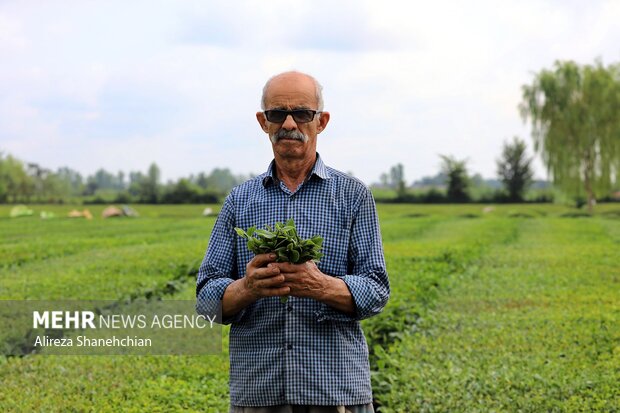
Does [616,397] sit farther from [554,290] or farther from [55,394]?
[554,290]

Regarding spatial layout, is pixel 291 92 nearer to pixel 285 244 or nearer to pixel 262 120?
pixel 262 120

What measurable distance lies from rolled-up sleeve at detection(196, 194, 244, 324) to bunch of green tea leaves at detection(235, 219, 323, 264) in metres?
0.24

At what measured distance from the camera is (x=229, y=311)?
8.43ft

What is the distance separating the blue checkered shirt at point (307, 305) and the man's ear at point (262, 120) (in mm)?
157

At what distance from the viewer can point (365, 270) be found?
103 inches

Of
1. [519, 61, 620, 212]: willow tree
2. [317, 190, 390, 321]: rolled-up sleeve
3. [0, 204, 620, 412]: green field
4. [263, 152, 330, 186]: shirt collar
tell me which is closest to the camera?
[317, 190, 390, 321]: rolled-up sleeve

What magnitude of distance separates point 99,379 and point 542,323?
495 cm

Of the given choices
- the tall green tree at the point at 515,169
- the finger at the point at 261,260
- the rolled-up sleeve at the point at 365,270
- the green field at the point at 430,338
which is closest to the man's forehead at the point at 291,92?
the rolled-up sleeve at the point at 365,270

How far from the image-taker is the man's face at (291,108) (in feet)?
8.57

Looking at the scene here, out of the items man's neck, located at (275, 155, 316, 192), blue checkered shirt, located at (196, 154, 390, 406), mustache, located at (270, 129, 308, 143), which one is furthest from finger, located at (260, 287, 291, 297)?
mustache, located at (270, 129, 308, 143)

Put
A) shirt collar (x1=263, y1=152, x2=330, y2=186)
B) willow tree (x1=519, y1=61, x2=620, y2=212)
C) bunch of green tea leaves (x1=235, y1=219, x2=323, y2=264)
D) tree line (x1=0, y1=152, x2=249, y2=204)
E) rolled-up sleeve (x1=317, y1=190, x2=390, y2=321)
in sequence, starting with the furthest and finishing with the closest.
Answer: tree line (x1=0, y1=152, x2=249, y2=204)
willow tree (x1=519, y1=61, x2=620, y2=212)
shirt collar (x1=263, y1=152, x2=330, y2=186)
rolled-up sleeve (x1=317, y1=190, x2=390, y2=321)
bunch of green tea leaves (x1=235, y1=219, x2=323, y2=264)

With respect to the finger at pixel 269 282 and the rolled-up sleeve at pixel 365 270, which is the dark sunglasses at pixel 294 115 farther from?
the finger at pixel 269 282

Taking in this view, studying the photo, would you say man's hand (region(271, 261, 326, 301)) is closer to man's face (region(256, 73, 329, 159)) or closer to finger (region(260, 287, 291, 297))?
finger (region(260, 287, 291, 297))

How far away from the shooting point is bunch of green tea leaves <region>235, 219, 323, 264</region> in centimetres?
239
